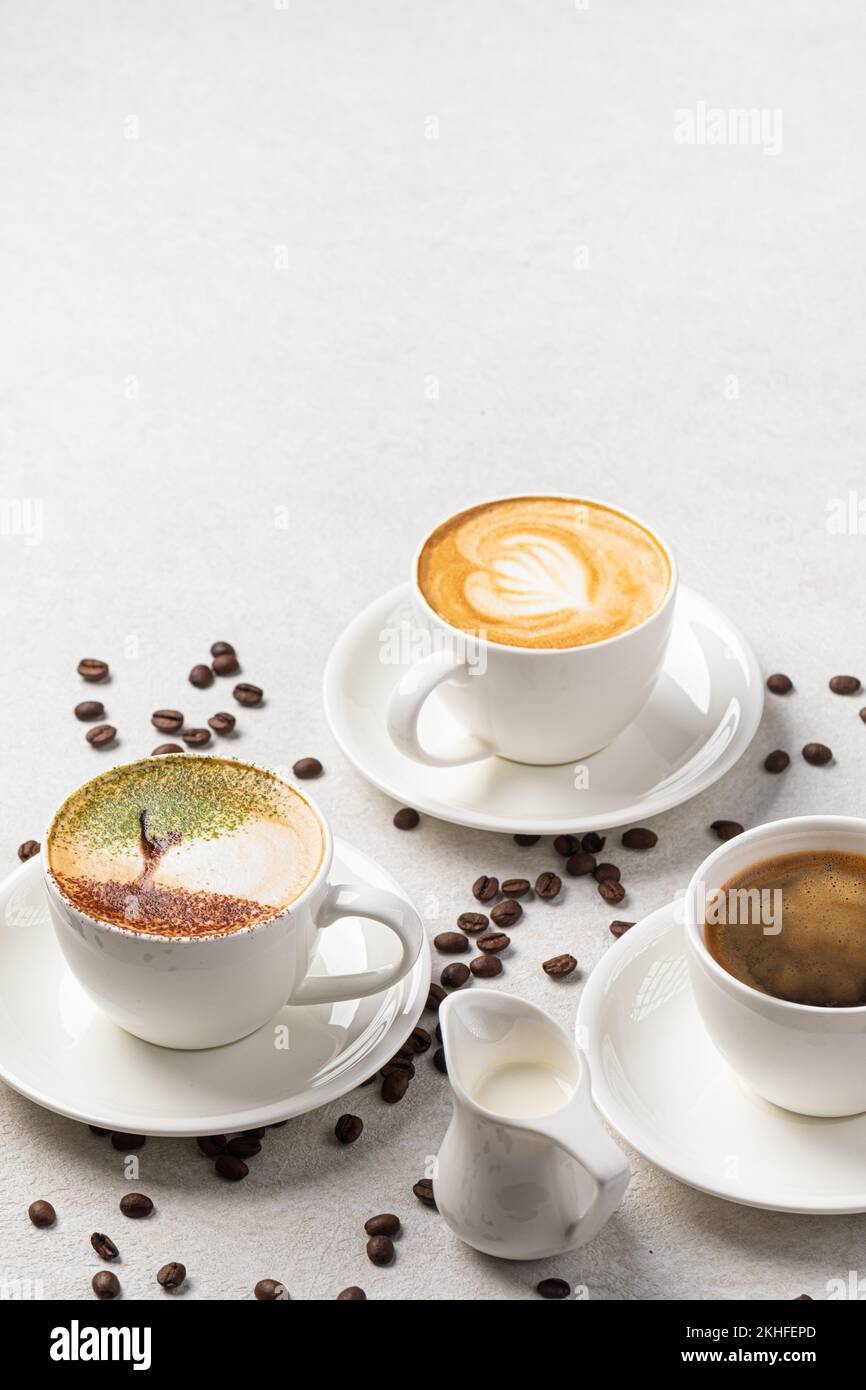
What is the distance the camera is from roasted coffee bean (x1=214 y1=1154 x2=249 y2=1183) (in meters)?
1.62

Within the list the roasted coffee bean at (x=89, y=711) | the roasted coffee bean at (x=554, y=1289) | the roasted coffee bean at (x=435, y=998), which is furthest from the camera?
the roasted coffee bean at (x=89, y=711)

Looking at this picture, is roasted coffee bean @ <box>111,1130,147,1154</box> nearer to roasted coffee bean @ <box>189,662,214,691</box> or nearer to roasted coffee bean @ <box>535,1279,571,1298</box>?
roasted coffee bean @ <box>535,1279,571,1298</box>

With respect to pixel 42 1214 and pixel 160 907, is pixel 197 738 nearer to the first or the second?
pixel 160 907

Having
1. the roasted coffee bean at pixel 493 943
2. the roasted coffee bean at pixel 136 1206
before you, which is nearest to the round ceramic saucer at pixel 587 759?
the roasted coffee bean at pixel 493 943

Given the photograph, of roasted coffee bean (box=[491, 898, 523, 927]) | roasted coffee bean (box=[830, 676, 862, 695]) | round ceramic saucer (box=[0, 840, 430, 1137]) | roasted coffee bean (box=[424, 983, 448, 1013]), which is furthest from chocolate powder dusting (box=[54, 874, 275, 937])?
roasted coffee bean (box=[830, 676, 862, 695])

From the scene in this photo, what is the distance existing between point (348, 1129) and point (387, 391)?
166 cm

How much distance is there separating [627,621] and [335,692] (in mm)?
426

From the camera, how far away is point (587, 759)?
2.06 metres

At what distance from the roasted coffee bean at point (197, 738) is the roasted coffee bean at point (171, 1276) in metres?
0.82

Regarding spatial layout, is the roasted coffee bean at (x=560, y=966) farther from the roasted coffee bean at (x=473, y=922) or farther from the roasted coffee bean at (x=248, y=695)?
the roasted coffee bean at (x=248, y=695)

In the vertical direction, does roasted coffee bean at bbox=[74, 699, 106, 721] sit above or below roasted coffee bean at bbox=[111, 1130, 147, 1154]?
above

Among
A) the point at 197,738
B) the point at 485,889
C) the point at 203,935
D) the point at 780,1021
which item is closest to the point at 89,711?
the point at 197,738

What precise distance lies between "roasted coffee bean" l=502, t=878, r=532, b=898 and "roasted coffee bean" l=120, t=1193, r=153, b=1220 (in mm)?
588

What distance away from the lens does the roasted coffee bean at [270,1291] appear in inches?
59.1
